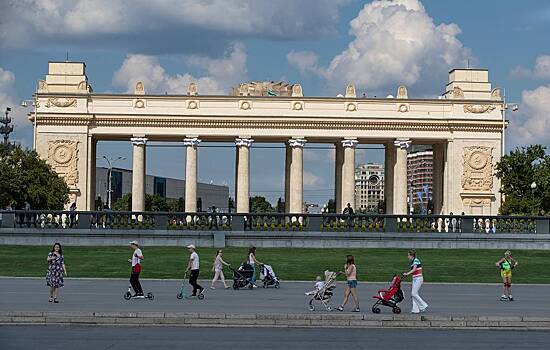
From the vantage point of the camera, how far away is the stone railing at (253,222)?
61.2 m

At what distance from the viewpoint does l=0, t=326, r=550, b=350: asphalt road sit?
23984 mm

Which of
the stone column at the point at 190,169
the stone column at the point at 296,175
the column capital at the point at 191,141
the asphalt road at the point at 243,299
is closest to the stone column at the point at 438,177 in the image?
the stone column at the point at 296,175

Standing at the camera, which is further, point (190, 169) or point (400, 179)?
point (400, 179)

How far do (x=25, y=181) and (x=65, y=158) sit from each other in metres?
21.4

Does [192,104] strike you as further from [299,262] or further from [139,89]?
Result: [299,262]

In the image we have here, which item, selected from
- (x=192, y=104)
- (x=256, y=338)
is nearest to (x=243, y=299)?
(x=256, y=338)

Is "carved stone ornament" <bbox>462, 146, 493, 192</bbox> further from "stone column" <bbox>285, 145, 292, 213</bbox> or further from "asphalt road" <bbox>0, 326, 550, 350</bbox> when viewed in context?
"asphalt road" <bbox>0, 326, 550, 350</bbox>

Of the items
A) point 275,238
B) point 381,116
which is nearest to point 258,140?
point 381,116

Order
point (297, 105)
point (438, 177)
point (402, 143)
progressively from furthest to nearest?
point (438, 177), point (402, 143), point (297, 105)

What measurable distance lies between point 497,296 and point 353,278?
26.6 feet

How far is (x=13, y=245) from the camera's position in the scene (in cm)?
5828

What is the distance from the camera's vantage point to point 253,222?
62375 mm

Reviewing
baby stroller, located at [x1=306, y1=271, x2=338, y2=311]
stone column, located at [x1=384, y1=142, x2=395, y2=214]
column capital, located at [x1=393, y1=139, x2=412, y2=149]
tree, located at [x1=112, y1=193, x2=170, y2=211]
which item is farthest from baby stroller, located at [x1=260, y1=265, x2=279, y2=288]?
tree, located at [x1=112, y1=193, x2=170, y2=211]

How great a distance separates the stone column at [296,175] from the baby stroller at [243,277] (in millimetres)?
70309
